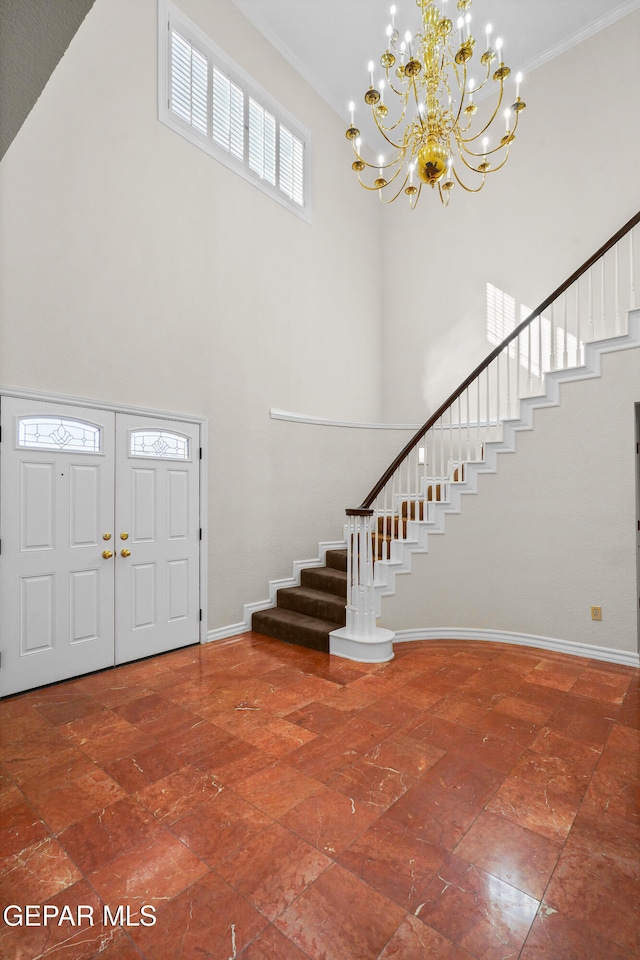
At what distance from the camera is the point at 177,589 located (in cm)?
456

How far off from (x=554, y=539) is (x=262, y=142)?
553 centimetres

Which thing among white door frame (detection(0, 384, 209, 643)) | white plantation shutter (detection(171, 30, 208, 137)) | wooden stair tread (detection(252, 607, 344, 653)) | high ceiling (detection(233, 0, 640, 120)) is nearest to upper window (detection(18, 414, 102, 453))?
white door frame (detection(0, 384, 209, 643))

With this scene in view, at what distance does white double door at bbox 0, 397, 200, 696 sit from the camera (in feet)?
11.5

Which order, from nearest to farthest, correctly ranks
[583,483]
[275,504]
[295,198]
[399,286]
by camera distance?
[583,483]
[275,504]
[295,198]
[399,286]

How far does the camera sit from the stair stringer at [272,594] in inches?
195

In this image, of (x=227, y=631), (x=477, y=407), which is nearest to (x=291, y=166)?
(x=477, y=407)

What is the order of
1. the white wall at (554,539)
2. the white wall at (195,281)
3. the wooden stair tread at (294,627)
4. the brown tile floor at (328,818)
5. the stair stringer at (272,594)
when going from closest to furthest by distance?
1. the brown tile floor at (328,818)
2. the white wall at (195,281)
3. the white wall at (554,539)
4. the wooden stair tread at (294,627)
5. the stair stringer at (272,594)

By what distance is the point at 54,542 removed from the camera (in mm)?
3695

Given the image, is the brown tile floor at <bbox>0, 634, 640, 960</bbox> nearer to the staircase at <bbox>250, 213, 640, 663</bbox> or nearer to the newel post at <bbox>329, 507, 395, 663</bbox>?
the newel post at <bbox>329, 507, 395, 663</bbox>

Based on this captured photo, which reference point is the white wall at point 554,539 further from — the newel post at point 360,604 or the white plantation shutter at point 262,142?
the white plantation shutter at point 262,142

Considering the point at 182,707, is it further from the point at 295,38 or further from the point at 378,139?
the point at 378,139

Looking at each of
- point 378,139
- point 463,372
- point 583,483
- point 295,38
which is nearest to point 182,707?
point 583,483

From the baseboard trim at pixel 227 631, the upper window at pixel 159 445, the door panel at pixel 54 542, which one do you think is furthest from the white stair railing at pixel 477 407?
Answer: the door panel at pixel 54 542

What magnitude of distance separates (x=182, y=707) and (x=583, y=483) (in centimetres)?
384
